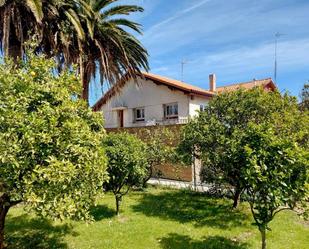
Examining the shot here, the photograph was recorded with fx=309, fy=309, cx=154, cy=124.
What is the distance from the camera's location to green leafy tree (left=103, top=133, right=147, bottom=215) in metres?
10.1

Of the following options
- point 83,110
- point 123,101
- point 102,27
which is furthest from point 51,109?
point 123,101

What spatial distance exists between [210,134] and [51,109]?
630 cm

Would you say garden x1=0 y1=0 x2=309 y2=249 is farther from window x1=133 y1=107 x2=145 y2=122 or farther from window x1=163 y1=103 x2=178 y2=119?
window x1=133 y1=107 x2=145 y2=122

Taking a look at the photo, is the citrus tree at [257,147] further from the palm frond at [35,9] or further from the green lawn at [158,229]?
the palm frond at [35,9]

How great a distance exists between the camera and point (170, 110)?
2411 cm

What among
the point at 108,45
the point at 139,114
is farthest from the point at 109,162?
the point at 139,114

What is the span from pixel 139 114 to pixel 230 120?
15972 millimetres

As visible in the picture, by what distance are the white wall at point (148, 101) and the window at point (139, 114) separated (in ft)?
1.08

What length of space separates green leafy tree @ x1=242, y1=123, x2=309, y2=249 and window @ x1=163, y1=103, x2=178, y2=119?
16066 mm

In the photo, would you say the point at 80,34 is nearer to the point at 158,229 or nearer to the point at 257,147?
the point at 158,229

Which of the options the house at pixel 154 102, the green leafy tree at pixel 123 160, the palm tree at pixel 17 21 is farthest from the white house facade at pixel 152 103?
the green leafy tree at pixel 123 160

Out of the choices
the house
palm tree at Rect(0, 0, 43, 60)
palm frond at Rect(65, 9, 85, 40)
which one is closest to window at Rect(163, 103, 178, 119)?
the house

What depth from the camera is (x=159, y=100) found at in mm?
24766

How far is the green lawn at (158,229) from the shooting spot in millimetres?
8617
